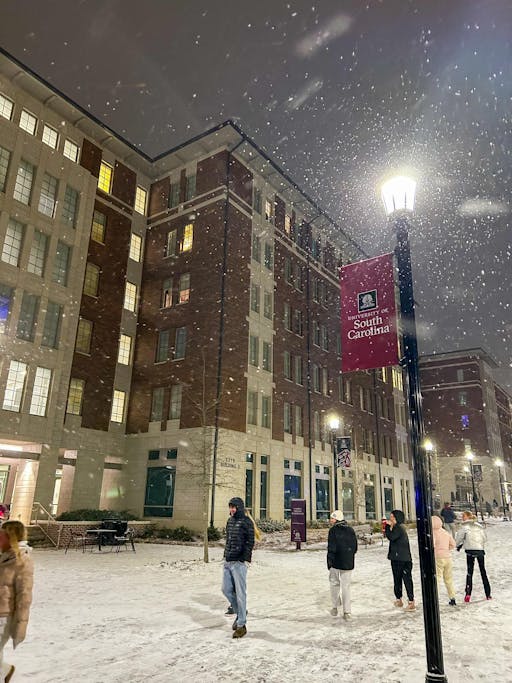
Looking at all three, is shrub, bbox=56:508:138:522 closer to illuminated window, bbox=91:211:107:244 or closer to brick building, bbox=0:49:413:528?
brick building, bbox=0:49:413:528

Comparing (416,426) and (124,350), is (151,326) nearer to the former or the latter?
(124,350)

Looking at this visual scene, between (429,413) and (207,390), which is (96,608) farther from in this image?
(429,413)

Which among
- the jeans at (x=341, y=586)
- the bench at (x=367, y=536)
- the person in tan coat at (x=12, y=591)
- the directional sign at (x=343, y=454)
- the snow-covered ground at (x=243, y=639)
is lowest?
the snow-covered ground at (x=243, y=639)

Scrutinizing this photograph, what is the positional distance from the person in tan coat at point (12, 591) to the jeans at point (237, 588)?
11.3ft

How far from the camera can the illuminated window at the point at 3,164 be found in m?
25.8

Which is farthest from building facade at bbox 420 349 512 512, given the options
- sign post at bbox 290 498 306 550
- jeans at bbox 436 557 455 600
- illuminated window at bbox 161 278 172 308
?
jeans at bbox 436 557 455 600

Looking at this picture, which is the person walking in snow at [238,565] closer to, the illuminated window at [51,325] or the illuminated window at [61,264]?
the illuminated window at [51,325]

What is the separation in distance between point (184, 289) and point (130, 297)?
4147mm

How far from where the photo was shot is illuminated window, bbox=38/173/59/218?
90.5 ft

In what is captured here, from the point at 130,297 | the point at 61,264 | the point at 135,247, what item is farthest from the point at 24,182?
the point at 130,297

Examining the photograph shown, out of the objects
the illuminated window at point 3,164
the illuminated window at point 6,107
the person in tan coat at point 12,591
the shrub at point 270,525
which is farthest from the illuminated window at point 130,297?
the person in tan coat at point 12,591

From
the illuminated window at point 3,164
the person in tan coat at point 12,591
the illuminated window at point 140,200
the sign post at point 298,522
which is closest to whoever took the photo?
the person in tan coat at point 12,591

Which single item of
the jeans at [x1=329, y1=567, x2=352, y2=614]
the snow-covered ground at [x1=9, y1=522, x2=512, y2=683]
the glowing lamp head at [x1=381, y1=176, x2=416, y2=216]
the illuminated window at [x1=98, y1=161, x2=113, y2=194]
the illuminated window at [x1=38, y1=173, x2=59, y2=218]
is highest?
the illuminated window at [x1=98, y1=161, x2=113, y2=194]

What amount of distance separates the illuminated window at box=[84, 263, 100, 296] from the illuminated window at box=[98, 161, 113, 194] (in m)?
5.84
